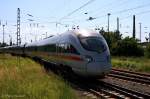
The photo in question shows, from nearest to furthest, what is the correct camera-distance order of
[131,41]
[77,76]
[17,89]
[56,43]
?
[17,89] → [77,76] → [56,43] → [131,41]

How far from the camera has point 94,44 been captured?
64.2 feet

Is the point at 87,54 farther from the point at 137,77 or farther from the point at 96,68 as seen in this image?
the point at 137,77

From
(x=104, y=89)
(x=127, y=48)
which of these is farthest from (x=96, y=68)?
(x=127, y=48)

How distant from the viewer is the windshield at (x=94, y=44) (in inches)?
760

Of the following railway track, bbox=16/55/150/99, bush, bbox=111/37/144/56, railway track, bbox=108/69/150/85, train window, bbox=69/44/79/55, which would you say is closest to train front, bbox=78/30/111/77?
train window, bbox=69/44/79/55

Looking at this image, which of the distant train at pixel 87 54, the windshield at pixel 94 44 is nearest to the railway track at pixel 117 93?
the distant train at pixel 87 54

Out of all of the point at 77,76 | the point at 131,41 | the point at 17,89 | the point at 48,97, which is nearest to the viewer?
the point at 48,97

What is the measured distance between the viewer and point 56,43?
84.3ft

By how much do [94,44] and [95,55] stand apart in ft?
2.74

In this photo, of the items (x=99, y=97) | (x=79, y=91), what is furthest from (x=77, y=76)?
(x=99, y=97)

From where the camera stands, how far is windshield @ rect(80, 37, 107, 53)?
19297 millimetres

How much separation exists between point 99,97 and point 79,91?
226 centimetres

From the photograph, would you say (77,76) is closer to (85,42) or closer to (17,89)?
(85,42)

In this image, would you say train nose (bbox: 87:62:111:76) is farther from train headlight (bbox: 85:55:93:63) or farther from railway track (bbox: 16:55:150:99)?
railway track (bbox: 16:55:150:99)
